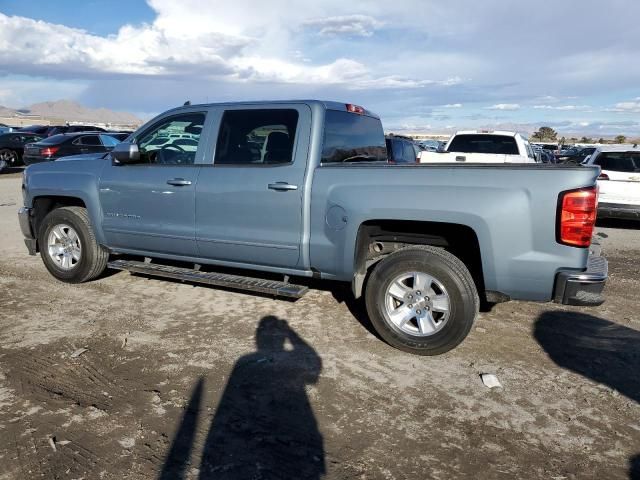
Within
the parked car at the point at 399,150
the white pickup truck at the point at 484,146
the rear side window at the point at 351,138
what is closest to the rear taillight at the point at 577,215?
the rear side window at the point at 351,138

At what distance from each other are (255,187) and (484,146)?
25.9ft

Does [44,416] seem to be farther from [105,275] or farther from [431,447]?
[105,275]

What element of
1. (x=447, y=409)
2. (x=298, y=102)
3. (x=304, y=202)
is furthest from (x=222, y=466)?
(x=298, y=102)

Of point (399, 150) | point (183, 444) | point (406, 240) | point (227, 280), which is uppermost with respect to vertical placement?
point (399, 150)

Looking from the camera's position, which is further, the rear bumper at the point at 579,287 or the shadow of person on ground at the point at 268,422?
the rear bumper at the point at 579,287

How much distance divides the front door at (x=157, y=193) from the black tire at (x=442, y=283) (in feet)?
6.24

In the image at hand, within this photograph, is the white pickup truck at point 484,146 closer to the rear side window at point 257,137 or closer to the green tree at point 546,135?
the rear side window at point 257,137

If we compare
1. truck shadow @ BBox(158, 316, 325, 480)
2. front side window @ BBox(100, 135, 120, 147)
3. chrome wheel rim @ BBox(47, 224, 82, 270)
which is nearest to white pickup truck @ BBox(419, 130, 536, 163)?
chrome wheel rim @ BBox(47, 224, 82, 270)

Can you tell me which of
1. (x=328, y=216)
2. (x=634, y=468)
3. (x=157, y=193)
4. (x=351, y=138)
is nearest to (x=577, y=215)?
(x=634, y=468)

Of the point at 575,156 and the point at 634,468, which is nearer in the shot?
the point at 634,468

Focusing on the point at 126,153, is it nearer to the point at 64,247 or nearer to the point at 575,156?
the point at 64,247

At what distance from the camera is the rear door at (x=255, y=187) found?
449cm

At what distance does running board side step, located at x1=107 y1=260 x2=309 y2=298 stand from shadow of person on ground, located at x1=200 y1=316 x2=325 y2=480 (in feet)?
1.62

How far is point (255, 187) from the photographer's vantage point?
460 cm
